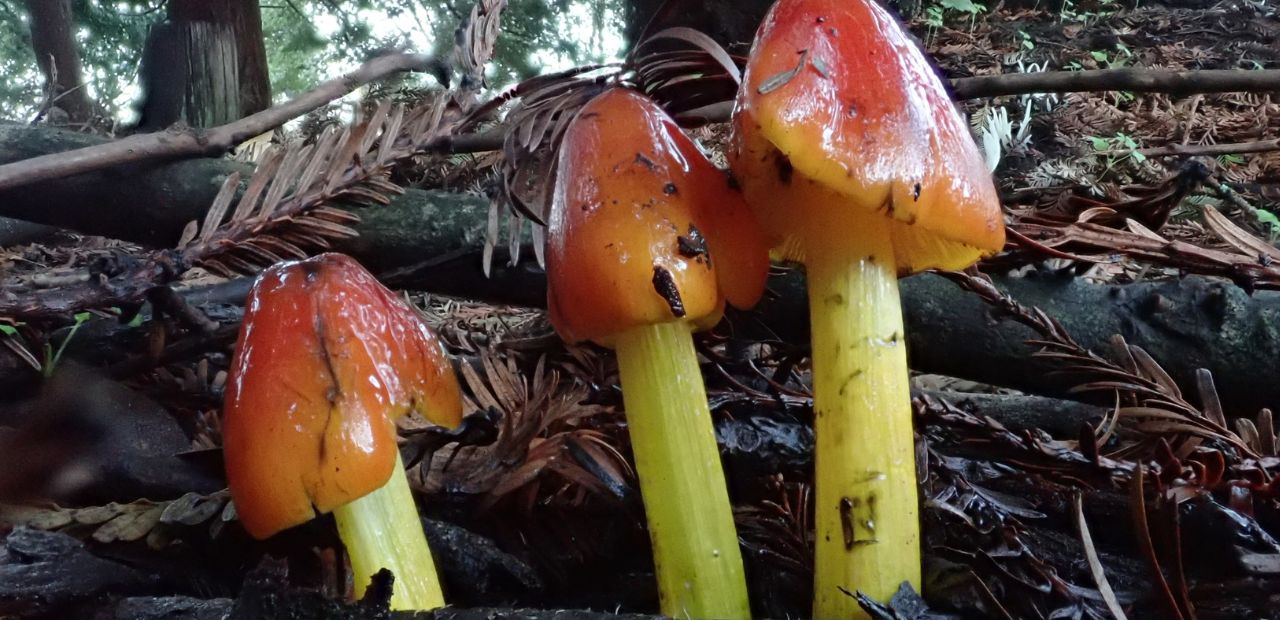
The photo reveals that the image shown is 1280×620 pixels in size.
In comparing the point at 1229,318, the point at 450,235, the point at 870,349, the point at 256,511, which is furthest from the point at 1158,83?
the point at 256,511

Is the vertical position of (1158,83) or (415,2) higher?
(415,2)

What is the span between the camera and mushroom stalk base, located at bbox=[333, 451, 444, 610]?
121cm

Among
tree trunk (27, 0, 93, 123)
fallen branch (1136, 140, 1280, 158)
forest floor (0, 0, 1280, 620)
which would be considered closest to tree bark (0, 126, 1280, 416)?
forest floor (0, 0, 1280, 620)

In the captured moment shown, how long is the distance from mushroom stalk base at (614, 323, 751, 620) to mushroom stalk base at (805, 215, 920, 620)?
0.14m

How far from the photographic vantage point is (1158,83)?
1953mm

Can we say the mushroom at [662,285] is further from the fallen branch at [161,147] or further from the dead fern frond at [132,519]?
the fallen branch at [161,147]

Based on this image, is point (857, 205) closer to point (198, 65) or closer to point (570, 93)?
point (570, 93)

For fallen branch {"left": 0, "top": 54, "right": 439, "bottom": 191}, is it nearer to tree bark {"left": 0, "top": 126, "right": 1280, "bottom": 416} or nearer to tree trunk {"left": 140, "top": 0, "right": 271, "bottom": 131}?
tree bark {"left": 0, "top": 126, "right": 1280, "bottom": 416}

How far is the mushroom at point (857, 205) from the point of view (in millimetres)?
1018

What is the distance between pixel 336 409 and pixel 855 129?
83cm

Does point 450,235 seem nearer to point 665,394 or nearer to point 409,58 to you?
point 665,394

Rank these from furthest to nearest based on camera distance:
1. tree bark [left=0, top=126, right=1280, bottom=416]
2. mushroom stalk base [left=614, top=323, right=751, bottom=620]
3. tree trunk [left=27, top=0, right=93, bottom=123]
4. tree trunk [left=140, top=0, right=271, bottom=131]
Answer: tree trunk [left=27, top=0, right=93, bottom=123], tree trunk [left=140, top=0, right=271, bottom=131], tree bark [left=0, top=126, right=1280, bottom=416], mushroom stalk base [left=614, top=323, right=751, bottom=620]

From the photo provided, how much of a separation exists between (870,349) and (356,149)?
1319mm

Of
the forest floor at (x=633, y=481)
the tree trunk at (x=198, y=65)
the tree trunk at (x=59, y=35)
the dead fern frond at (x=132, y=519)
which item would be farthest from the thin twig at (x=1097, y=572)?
the tree trunk at (x=59, y=35)
